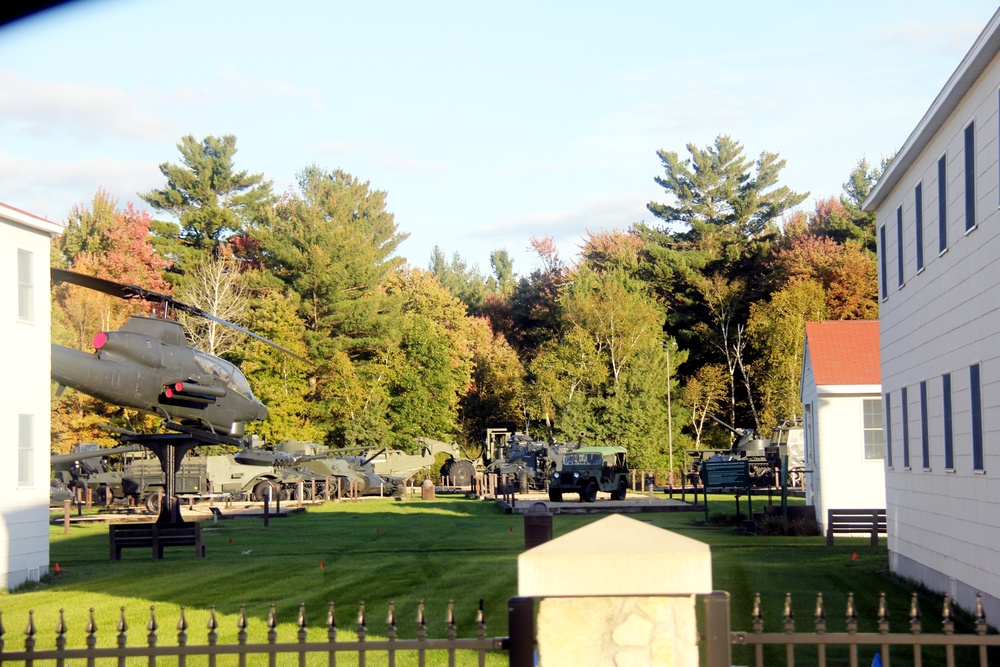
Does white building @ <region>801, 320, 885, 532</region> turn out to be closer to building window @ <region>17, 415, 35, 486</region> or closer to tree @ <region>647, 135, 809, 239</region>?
building window @ <region>17, 415, 35, 486</region>

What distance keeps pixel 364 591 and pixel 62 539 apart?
14711 mm

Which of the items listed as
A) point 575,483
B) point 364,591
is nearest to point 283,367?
point 575,483

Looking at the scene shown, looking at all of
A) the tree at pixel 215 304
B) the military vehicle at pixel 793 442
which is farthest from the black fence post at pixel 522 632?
the tree at pixel 215 304

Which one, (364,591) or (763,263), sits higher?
(763,263)

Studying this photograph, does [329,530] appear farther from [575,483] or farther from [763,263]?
[763,263]

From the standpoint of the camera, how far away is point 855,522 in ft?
80.2

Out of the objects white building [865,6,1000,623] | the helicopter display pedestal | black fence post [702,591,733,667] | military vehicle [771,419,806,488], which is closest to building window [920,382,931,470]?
white building [865,6,1000,623]

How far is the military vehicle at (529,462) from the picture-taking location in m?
49.3

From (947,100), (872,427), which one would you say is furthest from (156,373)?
(947,100)

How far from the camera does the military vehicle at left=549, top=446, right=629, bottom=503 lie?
4153cm

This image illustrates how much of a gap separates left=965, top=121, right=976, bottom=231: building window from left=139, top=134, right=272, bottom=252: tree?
57.4m

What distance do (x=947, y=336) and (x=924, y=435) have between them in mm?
2247

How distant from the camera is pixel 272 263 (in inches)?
2643

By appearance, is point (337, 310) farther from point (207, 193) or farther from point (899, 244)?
point (899, 244)
